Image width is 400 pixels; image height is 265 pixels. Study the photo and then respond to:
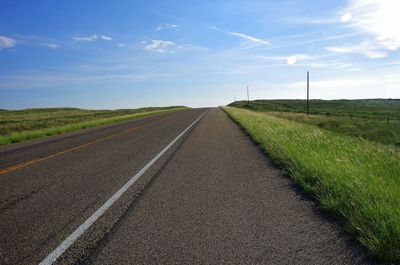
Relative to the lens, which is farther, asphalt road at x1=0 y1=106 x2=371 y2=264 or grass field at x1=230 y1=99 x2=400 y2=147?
grass field at x1=230 y1=99 x2=400 y2=147

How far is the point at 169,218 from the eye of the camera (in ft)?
15.7

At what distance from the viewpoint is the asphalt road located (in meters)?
3.63

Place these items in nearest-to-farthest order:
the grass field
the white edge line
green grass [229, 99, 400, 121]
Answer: the white edge line
the grass field
green grass [229, 99, 400, 121]

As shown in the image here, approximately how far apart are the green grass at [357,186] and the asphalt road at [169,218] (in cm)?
21

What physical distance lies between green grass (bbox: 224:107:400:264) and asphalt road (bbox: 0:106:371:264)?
8.1 inches

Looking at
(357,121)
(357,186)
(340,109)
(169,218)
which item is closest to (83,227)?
(169,218)

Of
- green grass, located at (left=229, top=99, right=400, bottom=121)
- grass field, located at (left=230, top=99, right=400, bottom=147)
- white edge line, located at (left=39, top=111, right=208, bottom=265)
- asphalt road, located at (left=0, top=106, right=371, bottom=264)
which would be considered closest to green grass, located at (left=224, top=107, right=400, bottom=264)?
asphalt road, located at (left=0, top=106, right=371, bottom=264)

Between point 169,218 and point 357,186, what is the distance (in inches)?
121

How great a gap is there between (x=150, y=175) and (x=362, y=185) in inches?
161

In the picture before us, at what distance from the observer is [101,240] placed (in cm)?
403

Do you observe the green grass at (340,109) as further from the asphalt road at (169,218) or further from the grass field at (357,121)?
the asphalt road at (169,218)

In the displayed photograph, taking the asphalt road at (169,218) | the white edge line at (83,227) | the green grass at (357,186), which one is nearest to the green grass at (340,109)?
the green grass at (357,186)

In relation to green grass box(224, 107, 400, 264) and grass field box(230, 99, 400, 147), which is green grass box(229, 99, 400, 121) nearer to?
grass field box(230, 99, 400, 147)

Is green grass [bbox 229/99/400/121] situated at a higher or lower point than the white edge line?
lower
